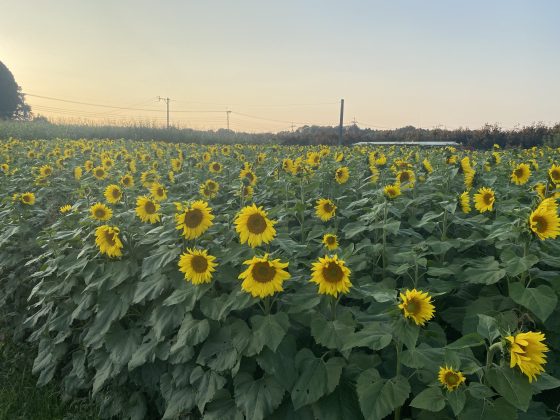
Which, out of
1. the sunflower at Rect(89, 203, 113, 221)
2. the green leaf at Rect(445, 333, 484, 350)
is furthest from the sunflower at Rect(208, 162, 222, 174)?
the green leaf at Rect(445, 333, 484, 350)

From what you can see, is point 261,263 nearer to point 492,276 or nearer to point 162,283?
point 162,283

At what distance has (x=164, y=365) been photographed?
110 inches

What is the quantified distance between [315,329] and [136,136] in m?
27.2

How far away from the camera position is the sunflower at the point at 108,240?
9.63ft

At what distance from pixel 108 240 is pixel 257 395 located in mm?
1415

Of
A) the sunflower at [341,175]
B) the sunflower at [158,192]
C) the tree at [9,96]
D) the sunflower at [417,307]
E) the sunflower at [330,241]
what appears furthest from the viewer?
the tree at [9,96]

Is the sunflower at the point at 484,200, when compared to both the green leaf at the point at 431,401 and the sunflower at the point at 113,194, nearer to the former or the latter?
the green leaf at the point at 431,401

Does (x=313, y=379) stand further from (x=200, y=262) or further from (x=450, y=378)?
(x=200, y=262)

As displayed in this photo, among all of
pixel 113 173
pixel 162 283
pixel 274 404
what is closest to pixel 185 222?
pixel 162 283

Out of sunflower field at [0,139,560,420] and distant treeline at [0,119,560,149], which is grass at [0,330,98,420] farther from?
distant treeline at [0,119,560,149]

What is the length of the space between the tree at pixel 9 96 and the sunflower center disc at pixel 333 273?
69.9 m

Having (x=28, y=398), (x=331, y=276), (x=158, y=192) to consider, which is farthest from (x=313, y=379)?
(x=28, y=398)

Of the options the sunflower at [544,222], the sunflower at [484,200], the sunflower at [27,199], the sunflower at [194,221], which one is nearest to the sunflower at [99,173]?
the sunflower at [27,199]

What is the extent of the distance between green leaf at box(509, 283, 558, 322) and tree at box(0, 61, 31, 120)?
70.3 metres
